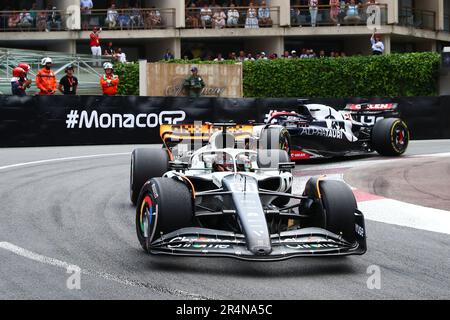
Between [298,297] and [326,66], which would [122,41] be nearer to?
[326,66]

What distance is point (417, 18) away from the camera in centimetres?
4466

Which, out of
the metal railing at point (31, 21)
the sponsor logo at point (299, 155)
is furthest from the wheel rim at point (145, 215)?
the metal railing at point (31, 21)

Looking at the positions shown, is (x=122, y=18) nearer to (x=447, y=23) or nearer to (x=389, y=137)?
(x=447, y=23)

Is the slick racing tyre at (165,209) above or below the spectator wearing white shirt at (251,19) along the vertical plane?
below

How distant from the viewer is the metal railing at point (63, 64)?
26.7 metres

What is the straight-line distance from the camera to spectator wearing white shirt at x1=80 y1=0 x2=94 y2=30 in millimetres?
38812

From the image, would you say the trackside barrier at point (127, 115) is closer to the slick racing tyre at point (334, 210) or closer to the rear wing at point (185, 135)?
the rear wing at point (185, 135)

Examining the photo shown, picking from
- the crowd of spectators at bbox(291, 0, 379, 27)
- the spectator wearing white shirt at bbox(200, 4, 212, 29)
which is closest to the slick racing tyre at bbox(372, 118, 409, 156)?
the crowd of spectators at bbox(291, 0, 379, 27)

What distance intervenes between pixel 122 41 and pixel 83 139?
1971cm

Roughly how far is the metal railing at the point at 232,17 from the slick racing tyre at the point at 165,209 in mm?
31301

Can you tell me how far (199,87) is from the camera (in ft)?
93.4

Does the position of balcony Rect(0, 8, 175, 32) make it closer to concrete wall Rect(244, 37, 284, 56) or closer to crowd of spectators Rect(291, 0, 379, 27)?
concrete wall Rect(244, 37, 284, 56)

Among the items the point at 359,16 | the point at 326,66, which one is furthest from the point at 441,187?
the point at 359,16

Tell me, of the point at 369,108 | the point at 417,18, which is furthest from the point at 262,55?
the point at 369,108
